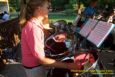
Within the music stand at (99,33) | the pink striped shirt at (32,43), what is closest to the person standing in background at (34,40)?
the pink striped shirt at (32,43)

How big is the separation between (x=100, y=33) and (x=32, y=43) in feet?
1.89

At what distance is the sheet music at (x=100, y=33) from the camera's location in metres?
2.71

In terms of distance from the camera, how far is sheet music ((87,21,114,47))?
2715 millimetres

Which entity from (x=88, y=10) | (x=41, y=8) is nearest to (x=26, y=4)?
(x=41, y=8)

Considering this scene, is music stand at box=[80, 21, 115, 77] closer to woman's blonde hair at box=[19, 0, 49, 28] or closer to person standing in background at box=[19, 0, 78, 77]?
person standing in background at box=[19, 0, 78, 77]

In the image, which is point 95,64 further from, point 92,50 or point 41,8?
point 41,8

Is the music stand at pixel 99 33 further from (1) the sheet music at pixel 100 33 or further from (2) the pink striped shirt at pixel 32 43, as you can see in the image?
(2) the pink striped shirt at pixel 32 43

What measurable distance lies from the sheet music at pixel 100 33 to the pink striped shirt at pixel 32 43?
0.45 metres

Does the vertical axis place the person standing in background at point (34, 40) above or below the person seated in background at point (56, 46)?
above

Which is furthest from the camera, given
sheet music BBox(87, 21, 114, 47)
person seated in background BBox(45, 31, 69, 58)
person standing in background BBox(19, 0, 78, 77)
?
person seated in background BBox(45, 31, 69, 58)

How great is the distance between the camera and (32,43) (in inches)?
104

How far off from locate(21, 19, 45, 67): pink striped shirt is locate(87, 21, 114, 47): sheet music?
45cm

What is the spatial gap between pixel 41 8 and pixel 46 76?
0.63 metres

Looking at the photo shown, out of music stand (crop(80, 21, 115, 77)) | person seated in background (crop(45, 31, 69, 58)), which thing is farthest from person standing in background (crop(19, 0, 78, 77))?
person seated in background (crop(45, 31, 69, 58))
